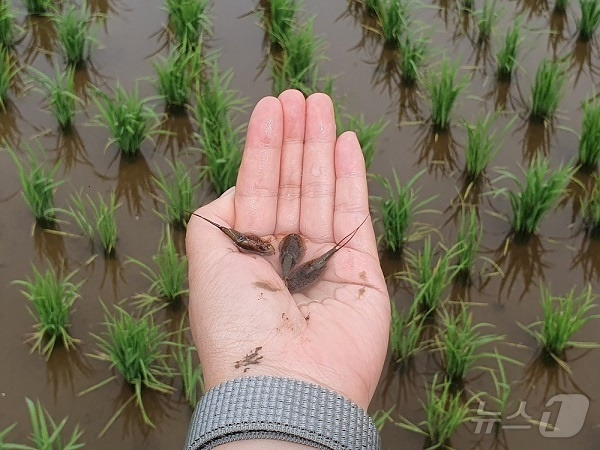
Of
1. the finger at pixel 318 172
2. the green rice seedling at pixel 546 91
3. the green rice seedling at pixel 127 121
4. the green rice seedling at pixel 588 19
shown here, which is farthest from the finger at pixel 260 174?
the green rice seedling at pixel 588 19

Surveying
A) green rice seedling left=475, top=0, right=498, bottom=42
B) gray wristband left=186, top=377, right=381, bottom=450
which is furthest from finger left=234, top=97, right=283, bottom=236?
Answer: green rice seedling left=475, top=0, right=498, bottom=42

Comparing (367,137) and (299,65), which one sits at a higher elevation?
(299,65)

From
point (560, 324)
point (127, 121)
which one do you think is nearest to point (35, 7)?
point (127, 121)

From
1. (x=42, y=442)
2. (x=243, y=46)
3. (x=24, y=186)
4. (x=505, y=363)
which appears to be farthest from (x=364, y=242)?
(x=243, y=46)

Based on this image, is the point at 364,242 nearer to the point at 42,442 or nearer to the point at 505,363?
the point at 505,363

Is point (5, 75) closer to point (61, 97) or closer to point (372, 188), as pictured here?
point (61, 97)

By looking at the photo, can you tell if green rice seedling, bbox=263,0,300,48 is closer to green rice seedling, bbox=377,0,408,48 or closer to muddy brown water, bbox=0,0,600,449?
muddy brown water, bbox=0,0,600,449
